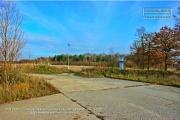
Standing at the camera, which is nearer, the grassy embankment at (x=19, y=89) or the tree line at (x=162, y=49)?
the grassy embankment at (x=19, y=89)

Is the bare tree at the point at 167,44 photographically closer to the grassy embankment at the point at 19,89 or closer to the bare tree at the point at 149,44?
the bare tree at the point at 149,44

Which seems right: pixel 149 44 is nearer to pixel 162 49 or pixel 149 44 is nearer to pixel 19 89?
pixel 162 49

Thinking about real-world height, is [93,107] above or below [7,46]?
below

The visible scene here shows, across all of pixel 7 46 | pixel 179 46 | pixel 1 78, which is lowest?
pixel 1 78

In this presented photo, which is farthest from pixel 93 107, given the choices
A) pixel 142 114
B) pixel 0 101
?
pixel 0 101

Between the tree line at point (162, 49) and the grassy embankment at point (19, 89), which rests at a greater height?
the tree line at point (162, 49)

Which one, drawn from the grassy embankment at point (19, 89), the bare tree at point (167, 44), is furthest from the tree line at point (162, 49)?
the grassy embankment at point (19, 89)

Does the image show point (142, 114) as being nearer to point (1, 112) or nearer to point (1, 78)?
point (1, 112)

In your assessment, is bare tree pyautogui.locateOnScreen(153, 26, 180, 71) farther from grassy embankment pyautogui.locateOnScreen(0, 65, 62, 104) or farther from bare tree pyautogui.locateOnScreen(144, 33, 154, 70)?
grassy embankment pyautogui.locateOnScreen(0, 65, 62, 104)

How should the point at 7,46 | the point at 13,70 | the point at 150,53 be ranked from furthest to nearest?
the point at 150,53
the point at 13,70
the point at 7,46

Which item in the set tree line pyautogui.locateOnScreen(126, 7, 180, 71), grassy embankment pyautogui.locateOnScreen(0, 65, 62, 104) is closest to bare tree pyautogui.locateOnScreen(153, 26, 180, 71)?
tree line pyautogui.locateOnScreen(126, 7, 180, 71)

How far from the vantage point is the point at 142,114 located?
144 inches

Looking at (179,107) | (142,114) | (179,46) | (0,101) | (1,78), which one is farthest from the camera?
(179,46)

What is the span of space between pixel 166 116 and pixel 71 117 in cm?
235
